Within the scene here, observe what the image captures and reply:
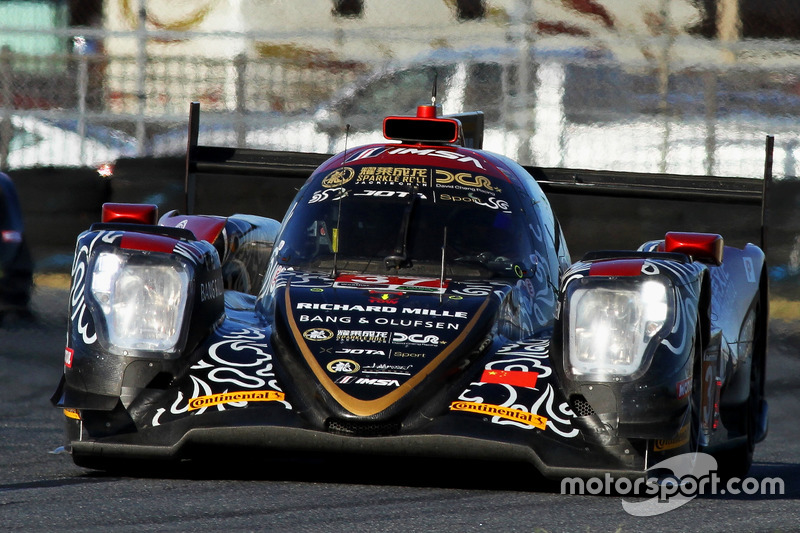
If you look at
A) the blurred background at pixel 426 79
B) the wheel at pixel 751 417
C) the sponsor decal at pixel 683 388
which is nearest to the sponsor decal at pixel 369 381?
the sponsor decal at pixel 683 388

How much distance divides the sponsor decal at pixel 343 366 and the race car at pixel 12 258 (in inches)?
225

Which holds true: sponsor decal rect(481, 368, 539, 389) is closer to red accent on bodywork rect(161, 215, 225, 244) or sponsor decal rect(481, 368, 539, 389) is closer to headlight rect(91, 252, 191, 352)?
headlight rect(91, 252, 191, 352)

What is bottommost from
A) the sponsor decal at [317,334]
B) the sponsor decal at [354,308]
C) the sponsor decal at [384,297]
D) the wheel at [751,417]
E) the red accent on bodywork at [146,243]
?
the wheel at [751,417]

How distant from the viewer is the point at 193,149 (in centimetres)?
815

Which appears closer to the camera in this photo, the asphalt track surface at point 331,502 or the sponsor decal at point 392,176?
the asphalt track surface at point 331,502

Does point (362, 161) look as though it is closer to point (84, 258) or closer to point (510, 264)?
point (510, 264)

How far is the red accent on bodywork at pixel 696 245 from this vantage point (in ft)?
19.1

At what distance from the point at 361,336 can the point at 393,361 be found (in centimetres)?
19

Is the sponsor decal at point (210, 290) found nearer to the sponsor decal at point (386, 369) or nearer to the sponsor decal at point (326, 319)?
the sponsor decal at point (326, 319)

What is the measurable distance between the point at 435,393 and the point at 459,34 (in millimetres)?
9136

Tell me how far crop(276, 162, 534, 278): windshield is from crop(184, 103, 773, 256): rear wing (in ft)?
4.90

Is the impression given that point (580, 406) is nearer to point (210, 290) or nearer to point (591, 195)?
point (210, 290)

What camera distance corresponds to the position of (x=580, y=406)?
193 inches

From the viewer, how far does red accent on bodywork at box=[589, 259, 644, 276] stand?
4902mm
